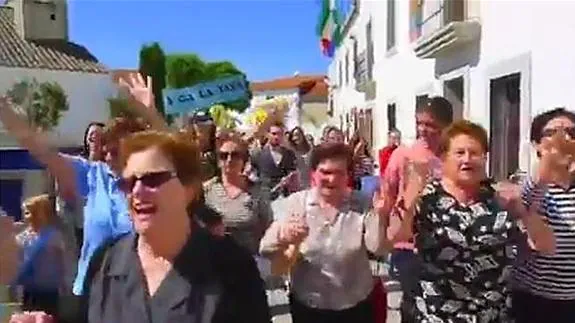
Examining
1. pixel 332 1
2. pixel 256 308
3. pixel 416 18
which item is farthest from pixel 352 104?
pixel 256 308

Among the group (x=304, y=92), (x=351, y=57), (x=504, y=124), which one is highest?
(x=304, y=92)

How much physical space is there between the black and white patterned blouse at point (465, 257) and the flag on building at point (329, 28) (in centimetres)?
3504

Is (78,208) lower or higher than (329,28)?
lower

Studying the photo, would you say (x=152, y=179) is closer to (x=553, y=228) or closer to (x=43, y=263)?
(x=553, y=228)

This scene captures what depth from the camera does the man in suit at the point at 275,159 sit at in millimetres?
10249

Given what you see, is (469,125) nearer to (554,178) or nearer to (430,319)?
(554,178)

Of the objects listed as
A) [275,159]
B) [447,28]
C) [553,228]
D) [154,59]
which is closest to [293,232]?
[553,228]

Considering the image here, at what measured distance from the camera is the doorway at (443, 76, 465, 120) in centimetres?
1265

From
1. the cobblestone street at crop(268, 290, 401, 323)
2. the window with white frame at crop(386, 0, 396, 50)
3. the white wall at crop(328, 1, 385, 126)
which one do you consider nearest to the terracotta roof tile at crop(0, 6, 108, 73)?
the white wall at crop(328, 1, 385, 126)

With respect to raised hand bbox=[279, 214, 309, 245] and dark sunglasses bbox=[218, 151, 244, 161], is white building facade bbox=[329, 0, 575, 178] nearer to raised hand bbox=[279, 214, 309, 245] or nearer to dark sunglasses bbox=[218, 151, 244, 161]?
dark sunglasses bbox=[218, 151, 244, 161]

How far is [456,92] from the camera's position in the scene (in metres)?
13.1

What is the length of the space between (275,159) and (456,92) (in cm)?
372

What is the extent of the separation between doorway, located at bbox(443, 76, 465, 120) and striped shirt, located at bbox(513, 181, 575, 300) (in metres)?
8.49

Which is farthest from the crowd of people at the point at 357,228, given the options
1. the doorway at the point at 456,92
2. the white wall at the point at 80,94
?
the white wall at the point at 80,94
